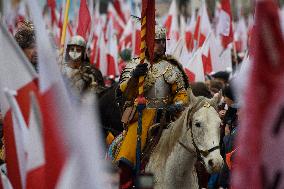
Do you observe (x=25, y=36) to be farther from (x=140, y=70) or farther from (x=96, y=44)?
(x=96, y=44)

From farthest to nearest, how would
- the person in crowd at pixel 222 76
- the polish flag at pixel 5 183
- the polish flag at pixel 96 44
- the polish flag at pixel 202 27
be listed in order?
1. the polish flag at pixel 96 44
2. the polish flag at pixel 202 27
3. the person in crowd at pixel 222 76
4. the polish flag at pixel 5 183

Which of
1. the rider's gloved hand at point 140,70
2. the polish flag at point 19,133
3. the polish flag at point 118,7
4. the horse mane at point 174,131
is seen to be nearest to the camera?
the polish flag at point 19,133

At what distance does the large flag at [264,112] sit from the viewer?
3.71 metres

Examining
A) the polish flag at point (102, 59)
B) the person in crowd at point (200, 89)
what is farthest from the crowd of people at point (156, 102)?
the polish flag at point (102, 59)

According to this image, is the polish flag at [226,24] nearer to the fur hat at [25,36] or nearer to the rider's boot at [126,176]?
the rider's boot at [126,176]

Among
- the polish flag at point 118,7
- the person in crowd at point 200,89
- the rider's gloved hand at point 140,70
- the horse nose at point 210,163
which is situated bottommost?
the horse nose at point 210,163

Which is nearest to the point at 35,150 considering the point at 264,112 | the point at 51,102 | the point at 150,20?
the point at 51,102

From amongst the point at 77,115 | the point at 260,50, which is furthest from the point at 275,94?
the point at 77,115

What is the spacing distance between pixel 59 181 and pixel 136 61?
17.7 feet

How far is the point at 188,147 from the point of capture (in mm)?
8492

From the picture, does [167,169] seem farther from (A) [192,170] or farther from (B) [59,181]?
(B) [59,181]

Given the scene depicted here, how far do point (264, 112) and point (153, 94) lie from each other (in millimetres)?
5435

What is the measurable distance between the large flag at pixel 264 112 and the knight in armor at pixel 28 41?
2882 millimetres

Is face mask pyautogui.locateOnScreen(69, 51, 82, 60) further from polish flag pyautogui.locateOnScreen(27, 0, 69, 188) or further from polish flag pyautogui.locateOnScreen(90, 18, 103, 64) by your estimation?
polish flag pyautogui.locateOnScreen(27, 0, 69, 188)
